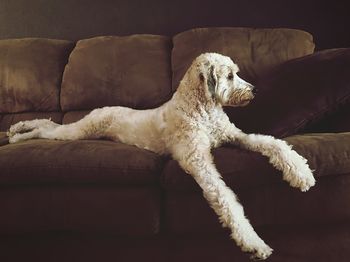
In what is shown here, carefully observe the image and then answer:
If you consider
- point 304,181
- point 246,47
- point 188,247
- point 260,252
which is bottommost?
point 188,247

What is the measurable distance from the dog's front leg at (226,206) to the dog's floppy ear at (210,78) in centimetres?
45

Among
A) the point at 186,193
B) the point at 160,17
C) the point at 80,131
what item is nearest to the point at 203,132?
the point at 186,193

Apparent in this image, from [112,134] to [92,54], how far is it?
2.57 feet

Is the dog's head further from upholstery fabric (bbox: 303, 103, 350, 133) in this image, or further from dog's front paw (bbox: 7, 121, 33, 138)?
dog's front paw (bbox: 7, 121, 33, 138)

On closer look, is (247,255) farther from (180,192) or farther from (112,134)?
(112,134)

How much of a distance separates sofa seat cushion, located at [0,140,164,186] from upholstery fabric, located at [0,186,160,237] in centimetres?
5

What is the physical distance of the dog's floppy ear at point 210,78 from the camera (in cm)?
203

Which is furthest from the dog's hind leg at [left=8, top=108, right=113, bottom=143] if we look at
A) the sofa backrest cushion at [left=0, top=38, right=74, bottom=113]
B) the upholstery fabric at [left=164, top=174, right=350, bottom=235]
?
the upholstery fabric at [left=164, top=174, right=350, bottom=235]

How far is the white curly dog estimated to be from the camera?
1.62 metres

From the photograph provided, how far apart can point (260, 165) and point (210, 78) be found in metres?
0.61

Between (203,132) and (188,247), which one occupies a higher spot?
Result: (203,132)

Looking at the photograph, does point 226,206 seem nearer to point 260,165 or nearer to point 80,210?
point 260,165

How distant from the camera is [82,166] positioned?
70.4 inches

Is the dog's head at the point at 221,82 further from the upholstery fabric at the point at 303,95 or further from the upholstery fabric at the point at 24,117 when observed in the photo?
the upholstery fabric at the point at 24,117
